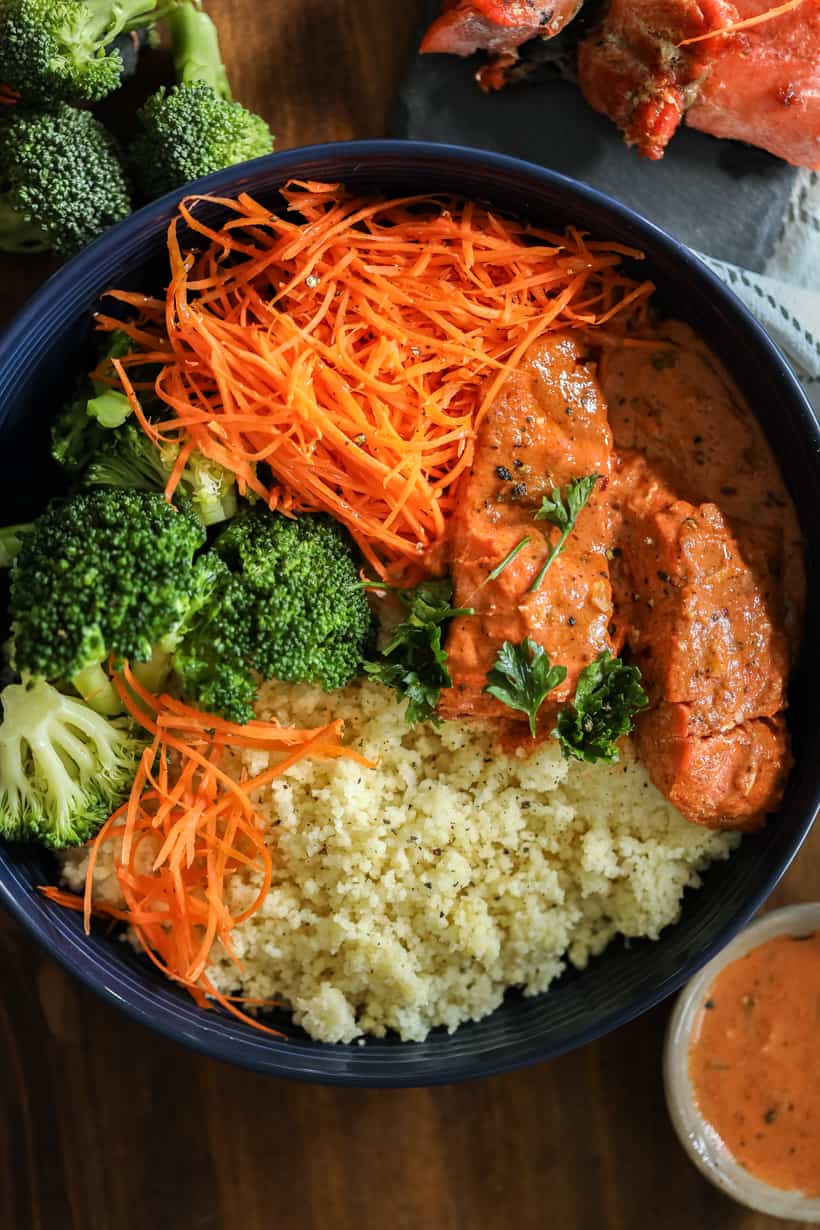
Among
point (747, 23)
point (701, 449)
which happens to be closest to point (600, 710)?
point (701, 449)

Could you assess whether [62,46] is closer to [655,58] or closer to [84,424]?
[84,424]

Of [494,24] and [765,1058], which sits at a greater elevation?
[494,24]

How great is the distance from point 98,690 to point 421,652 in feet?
2.35

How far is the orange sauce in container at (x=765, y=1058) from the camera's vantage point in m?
2.69

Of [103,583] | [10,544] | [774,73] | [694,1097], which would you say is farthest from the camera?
[694,1097]

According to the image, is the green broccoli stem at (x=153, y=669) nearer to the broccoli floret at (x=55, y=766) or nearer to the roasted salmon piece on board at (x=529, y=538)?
the broccoli floret at (x=55, y=766)

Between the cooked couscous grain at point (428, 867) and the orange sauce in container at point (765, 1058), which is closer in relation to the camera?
the cooked couscous grain at point (428, 867)

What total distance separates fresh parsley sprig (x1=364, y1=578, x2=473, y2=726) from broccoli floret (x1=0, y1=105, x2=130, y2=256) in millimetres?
1052

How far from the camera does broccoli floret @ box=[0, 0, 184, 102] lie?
Answer: 2297 millimetres

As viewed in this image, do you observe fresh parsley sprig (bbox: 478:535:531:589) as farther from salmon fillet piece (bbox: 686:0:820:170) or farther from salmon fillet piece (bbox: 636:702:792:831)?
salmon fillet piece (bbox: 686:0:820:170)

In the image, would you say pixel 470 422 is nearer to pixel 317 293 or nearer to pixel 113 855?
pixel 317 293

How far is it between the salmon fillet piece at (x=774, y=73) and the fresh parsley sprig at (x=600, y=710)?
1403mm

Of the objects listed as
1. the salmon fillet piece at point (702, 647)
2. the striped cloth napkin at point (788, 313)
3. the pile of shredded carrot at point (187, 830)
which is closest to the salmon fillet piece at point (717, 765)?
the salmon fillet piece at point (702, 647)

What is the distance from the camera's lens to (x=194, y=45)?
247 centimetres
